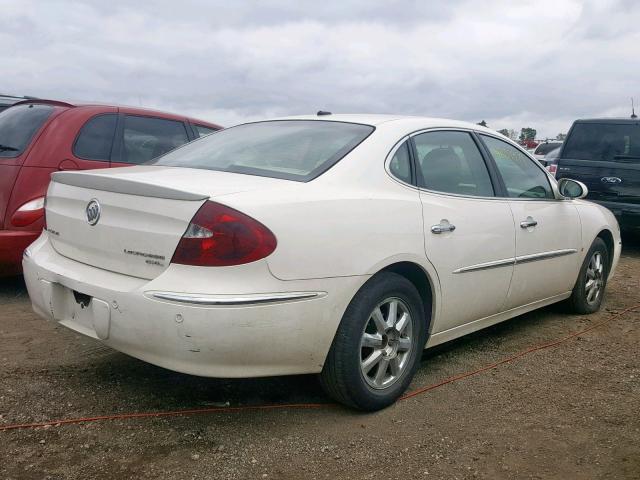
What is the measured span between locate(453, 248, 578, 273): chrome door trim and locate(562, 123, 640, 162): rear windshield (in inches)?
158

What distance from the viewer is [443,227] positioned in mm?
3479

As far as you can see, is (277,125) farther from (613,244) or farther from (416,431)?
(613,244)

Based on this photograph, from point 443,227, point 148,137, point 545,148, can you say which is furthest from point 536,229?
point 545,148

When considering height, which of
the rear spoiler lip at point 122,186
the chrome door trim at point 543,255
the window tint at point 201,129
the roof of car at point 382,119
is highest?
the roof of car at point 382,119

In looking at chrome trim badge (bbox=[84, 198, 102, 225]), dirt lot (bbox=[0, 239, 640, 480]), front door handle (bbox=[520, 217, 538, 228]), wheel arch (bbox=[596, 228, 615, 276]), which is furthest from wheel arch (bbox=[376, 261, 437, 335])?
wheel arch (bbox=[596, 228, 615, 276])

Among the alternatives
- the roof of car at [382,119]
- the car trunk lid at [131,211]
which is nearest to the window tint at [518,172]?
the roof of car at [382,119]

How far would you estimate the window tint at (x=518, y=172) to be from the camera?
4293 mm

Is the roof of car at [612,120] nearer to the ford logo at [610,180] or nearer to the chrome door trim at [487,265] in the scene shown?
the ford logo at [610,180]

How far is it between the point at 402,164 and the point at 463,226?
0.51 meters

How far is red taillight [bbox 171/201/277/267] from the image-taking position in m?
2.65

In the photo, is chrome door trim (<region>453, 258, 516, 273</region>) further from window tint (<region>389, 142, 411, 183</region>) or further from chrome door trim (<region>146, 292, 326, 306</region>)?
chrome door trim (<region>146, 292, 326, 306</region>)

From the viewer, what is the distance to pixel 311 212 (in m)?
2.84

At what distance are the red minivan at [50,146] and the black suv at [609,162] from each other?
5268mm

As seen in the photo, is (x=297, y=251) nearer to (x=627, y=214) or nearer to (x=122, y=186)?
(x=122, y=186)
